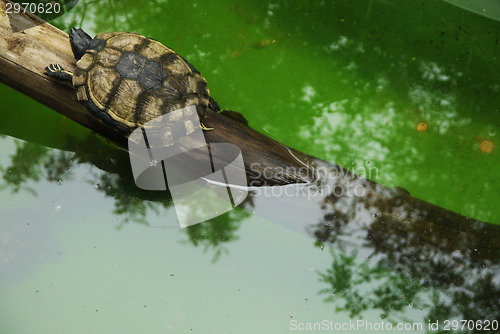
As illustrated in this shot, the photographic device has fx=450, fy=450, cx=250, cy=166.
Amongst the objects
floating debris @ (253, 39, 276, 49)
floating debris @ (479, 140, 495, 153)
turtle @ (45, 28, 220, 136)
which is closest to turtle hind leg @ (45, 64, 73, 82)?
turtle @ (45, 28, 220, 136)

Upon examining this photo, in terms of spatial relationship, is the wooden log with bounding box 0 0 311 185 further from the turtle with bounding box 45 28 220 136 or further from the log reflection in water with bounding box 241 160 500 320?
the log reflection in water with bounding box 241 160 500 320

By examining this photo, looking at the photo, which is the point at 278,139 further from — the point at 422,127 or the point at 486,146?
the point at 486,146

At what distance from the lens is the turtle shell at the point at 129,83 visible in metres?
2.01

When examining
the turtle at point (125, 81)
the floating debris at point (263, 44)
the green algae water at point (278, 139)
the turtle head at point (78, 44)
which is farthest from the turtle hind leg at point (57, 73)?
the floating debris at point (263, 44)

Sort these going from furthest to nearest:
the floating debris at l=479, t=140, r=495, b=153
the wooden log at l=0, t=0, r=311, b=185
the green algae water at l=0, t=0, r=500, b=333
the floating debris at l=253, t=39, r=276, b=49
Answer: the floating debris at l=253, t=39, r=276, b=49
the floating debris at l=479, t=140, r=495, b=153
the green algae water at l=0, t=0, r=500, b=333
the wooden log at l=0, t=0, r=311, b=185

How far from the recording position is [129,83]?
2.02m

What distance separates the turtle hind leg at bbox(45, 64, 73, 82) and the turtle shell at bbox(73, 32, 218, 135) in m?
0.04

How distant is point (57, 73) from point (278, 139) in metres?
1.13

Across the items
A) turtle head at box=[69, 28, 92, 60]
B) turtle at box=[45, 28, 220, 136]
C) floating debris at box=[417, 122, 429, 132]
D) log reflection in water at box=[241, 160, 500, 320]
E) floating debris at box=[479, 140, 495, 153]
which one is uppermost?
turtle head at box=[69, 28, 92, 60]

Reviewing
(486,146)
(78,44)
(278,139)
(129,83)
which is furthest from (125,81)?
(486,146)

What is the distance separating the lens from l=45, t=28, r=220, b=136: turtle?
201 centimetres

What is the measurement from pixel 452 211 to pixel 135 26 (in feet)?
6.53

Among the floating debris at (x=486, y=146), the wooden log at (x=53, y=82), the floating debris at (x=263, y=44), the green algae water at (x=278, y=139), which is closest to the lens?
the wooden log at (x=53, y=82)

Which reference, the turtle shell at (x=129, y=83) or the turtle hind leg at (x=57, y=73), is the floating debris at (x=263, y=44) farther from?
the turtle hind leg at (x=57, y=73)
